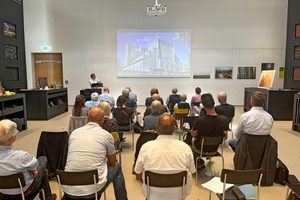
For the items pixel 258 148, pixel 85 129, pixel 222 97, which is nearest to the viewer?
pixel 85 129

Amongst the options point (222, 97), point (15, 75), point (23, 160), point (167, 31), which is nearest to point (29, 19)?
point (15, 75)

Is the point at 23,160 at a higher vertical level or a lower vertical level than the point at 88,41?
lower

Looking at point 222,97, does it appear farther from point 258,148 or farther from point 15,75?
point 15,75

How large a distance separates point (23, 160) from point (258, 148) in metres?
2.90

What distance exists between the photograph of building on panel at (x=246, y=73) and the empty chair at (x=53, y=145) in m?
9.86

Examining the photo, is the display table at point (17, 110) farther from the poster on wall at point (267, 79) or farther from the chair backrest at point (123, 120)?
the poster on wall at point (267, 79)

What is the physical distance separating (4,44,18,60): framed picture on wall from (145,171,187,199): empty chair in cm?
917

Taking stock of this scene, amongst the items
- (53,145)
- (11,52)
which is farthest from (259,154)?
(11,52)

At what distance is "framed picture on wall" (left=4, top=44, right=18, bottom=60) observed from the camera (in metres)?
8.99

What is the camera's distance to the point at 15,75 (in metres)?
9.68

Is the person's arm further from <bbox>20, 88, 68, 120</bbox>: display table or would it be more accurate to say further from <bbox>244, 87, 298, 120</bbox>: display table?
<bbox>244, 87, 298, 120</bbox>: display table

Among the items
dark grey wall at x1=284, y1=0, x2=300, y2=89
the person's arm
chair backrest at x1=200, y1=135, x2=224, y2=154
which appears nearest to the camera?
the person's arm

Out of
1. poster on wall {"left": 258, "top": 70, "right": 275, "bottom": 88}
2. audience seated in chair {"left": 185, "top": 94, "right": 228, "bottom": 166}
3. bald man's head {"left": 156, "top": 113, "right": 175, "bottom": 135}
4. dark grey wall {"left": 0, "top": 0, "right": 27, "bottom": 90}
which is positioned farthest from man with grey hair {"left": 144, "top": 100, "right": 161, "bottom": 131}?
dark grey wall {"left": 0, "top": 0, "right": 27, "bottom": 90}

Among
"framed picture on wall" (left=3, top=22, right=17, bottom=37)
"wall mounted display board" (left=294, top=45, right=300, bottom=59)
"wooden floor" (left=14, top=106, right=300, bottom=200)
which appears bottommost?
"wooden floor" (left=14, top=106, right=300, bottom=200)
